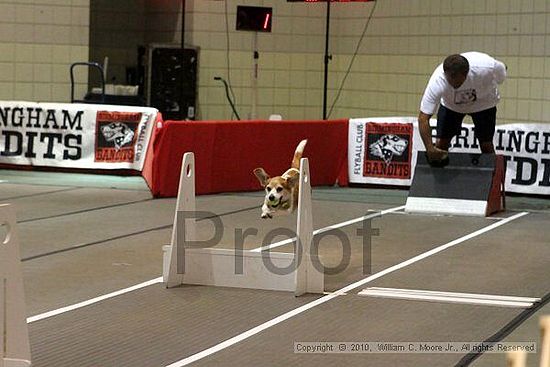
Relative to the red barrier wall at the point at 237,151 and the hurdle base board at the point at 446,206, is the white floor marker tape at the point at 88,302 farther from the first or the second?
the red barrier wall at the point at 237,151

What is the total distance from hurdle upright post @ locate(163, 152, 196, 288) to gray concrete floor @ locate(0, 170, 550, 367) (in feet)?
0.43

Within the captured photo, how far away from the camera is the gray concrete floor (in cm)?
535

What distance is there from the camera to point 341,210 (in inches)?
426

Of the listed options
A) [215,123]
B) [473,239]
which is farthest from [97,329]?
[215,123]

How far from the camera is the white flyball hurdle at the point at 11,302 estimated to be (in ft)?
15.2

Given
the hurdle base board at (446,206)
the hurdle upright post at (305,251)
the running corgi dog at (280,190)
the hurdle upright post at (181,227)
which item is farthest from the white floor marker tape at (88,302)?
the hurdle base board at (446,206)

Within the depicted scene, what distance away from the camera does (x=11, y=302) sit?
471 cm

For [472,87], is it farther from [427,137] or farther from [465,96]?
[427,137]

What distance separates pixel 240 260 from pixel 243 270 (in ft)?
0.23

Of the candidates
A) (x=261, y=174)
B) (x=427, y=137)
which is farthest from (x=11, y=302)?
(x=427, y=137)

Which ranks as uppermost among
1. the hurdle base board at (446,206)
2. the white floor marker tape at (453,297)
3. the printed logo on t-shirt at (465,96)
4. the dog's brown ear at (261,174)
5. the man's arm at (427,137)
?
the printed logo on t-shirt at (465,96)

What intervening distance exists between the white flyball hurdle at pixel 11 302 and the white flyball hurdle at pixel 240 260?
6.96ft

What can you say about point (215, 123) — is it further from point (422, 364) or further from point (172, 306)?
point (422, 364)

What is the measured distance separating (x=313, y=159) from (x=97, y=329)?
743 centimetres
